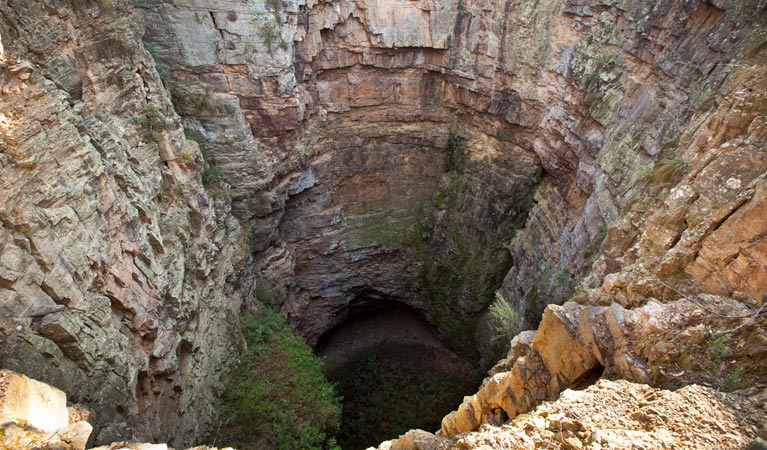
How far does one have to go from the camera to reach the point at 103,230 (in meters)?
6.66

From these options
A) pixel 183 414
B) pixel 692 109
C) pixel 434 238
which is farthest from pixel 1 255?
pixel 434 238

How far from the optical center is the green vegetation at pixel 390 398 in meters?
13.8

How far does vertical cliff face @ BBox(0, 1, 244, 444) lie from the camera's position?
17.5 feet

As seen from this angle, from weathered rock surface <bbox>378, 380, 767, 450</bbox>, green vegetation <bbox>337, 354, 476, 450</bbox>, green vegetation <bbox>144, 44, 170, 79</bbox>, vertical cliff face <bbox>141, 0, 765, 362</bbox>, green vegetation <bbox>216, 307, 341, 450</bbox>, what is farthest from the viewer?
green vegetation <bbox>337, 354, 476, 450</bbox>

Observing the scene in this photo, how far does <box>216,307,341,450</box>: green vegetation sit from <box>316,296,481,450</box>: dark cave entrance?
107 inches

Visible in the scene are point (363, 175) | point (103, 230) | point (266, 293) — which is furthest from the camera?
point (363, 175)

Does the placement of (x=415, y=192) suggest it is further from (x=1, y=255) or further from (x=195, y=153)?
(x=1, y=255)

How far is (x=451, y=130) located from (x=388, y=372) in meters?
8.47

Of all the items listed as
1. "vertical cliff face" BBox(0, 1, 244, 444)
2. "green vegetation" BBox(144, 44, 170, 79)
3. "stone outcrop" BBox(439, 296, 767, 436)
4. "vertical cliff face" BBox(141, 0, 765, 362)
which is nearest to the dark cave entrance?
"vertical cliff face" BBox(141, 0, 765, 362)

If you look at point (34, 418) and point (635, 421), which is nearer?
point (635, 421)

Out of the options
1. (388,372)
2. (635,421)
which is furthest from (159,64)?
(388,372)

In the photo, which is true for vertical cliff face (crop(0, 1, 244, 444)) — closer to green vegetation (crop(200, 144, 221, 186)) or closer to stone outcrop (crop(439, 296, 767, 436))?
green vegetation (crop(200, 144, 221, 186))

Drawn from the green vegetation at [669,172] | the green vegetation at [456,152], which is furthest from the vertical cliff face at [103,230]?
the green vegetation at [669,172]

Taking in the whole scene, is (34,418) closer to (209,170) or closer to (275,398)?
(275,398)
